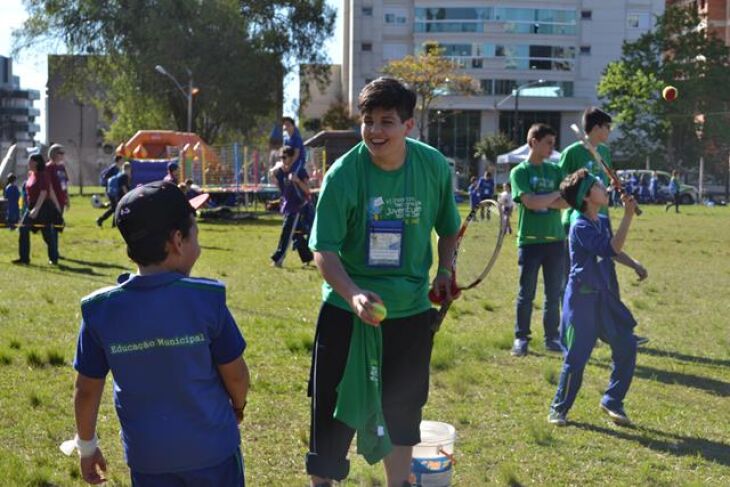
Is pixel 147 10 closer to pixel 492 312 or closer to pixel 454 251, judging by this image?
pixel 492 312

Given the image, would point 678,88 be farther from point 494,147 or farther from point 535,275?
point 535,275

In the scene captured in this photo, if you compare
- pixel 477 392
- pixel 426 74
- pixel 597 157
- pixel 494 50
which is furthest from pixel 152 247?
pixel 494 50

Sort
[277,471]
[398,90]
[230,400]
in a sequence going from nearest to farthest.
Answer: [230,400], [398,90], [277,471]

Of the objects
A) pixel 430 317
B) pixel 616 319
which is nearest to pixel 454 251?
pixel 430 317

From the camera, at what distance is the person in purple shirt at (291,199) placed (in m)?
16.9

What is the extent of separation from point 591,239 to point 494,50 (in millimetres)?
Result: 89628

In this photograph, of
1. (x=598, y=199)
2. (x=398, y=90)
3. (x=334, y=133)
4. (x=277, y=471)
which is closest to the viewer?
(x=398, y=90)

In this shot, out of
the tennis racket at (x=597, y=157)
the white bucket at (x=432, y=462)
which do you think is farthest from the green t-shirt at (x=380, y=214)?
the tennis racket at (x=597, y=157)

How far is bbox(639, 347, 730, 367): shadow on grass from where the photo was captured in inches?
368

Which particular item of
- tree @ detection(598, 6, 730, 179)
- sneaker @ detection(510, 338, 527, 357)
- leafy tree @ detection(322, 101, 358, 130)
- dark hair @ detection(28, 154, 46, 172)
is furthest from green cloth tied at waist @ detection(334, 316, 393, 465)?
leafy tree @ detection(322, 101, 358, 130)

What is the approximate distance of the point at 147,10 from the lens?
56.5m

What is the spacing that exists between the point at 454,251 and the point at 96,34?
55620 millimetres

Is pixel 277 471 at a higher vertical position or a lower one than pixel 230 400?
lower

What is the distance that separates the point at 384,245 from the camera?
4734 millimetres
